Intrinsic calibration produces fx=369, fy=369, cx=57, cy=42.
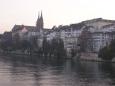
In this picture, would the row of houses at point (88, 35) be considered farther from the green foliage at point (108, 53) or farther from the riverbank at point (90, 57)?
the green foliage at point (108, 53)

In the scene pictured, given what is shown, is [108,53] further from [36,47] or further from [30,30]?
[30,30]

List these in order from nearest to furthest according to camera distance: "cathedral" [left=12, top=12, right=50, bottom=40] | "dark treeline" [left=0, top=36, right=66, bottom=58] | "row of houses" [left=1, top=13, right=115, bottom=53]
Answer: "row of houses" [left=1, top=13, right=115, bottom=53] < "dark treeline" [left=0, top=36, right=66, bottom=58] < "cathedral" [left=12, top=12, right=50, bottom=40]

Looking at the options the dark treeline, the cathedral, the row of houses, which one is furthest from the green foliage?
the cathedral

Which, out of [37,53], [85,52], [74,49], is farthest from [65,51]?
[37,53]

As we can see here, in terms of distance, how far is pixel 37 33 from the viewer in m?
127

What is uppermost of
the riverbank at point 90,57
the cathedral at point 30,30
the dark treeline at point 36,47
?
the cathedral at point 30,30

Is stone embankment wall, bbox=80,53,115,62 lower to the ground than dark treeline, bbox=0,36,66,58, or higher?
lower

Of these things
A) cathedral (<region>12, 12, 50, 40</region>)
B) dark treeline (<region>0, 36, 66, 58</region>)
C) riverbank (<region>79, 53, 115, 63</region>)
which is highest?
cathedral (<region>12, 12, 50, 40</region>)

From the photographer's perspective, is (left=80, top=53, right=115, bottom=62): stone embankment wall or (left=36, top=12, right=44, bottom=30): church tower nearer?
(left=80, top=53, right=115, bottom=62): stone embankment wall

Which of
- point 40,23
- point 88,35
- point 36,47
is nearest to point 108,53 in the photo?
point 88,35

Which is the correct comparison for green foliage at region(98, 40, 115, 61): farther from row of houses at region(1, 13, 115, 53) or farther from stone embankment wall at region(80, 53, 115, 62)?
row of houses at region(1, 13, 115, 53)

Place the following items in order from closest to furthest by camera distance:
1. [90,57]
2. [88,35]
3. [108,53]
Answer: [108,53] < [90,57] < [88,35]

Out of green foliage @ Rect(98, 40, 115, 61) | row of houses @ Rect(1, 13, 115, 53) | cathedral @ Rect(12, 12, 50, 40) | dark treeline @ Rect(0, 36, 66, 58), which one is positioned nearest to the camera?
green foliage @ Rect(98, 40, 115, 61)

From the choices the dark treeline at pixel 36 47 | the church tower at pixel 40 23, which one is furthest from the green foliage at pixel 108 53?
the church tower at pixel 40 23
